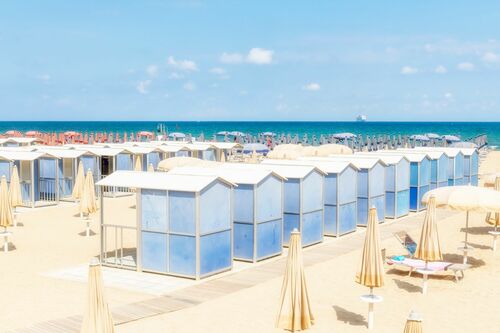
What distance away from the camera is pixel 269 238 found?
17.2 meters

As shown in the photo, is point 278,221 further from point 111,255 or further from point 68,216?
point 68,216

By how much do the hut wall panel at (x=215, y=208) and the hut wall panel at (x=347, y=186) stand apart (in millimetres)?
6241

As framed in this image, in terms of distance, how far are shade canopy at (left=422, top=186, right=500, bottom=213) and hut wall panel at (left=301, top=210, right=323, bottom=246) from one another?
4299 millimetres

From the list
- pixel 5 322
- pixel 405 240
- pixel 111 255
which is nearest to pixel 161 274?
pixel 111 255

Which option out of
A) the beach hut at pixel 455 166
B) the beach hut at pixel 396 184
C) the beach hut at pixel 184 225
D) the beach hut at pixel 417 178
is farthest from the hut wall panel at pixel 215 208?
the beach hut at pixel 455 166

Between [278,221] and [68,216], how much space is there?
1083cm

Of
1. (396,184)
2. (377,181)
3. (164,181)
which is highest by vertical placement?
(164,181)

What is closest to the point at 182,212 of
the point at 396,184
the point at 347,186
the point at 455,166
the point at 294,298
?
the point at 294,298

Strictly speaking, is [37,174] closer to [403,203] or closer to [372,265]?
[403,203]

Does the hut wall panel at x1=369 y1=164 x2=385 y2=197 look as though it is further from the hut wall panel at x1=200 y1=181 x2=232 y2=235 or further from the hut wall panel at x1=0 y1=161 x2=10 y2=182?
the hut wall panel at x1=0 y1=161 x2=10 y2=182

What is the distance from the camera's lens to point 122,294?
13531 millimetres

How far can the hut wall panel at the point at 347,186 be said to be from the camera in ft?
68.1

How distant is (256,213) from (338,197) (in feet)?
15.5

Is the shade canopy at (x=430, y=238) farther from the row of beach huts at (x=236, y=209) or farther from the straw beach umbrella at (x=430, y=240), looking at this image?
the row of beach huts at (x=236, y=209)
